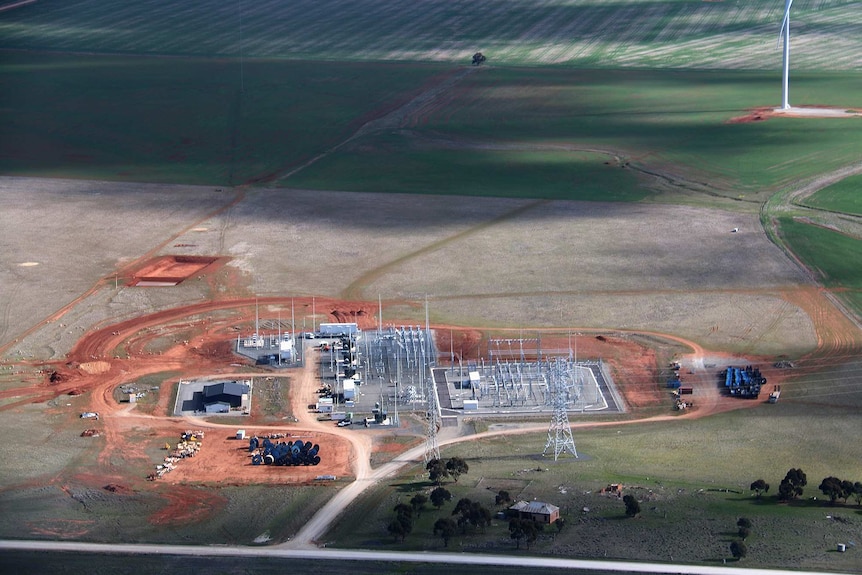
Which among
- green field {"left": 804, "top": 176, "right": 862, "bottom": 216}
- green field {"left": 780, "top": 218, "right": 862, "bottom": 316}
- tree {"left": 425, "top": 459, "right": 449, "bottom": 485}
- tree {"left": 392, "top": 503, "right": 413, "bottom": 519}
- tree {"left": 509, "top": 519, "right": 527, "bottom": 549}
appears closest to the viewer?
tree {"left": 509, "top": 519, "right": 527, "bottom": 549}

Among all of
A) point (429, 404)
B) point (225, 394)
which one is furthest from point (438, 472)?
point (225, 394)

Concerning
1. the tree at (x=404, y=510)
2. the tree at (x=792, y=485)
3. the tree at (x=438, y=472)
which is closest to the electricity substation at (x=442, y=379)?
the tree at (x=438, y=472)

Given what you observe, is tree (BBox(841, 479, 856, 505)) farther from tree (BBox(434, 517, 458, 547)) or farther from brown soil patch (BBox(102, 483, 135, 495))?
brown soil patch (BBox(102, 483, 135, 495))

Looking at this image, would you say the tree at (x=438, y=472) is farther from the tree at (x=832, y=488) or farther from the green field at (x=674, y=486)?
the tree at (x=832, y=488)

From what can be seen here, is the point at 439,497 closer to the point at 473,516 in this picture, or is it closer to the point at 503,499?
the point at 503,499

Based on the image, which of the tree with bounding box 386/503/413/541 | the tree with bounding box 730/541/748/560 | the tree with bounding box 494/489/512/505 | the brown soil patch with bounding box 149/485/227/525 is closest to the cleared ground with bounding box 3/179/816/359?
the brown soil patch with bounding box 149/485/227/525

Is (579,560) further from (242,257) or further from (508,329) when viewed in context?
(242,257)
